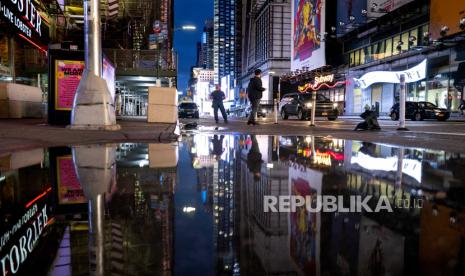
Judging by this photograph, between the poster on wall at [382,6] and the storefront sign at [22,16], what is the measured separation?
30786 mm

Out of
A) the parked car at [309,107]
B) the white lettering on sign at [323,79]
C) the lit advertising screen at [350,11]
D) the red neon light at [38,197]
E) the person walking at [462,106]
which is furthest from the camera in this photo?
the white lettering on sign at [323,79]

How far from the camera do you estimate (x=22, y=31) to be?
1759cm

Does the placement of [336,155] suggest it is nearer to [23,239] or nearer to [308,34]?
[23,239]

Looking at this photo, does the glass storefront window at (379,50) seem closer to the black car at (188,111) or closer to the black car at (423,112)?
the black car at (423,112)

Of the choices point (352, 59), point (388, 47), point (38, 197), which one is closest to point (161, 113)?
point (38, 197)

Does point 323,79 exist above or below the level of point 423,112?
above

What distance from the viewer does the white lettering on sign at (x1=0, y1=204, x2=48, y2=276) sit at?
73.6 inches

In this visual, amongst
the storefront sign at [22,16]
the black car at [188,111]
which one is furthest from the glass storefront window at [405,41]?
the storefront sign at [22,16]

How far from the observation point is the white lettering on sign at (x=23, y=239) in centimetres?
187

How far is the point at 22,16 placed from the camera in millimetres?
16906

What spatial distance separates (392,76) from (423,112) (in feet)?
34.0

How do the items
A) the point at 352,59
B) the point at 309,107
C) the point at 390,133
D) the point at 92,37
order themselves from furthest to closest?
the point at 352,59
the point at 309,107
the point at 390,133
the point at 92,37

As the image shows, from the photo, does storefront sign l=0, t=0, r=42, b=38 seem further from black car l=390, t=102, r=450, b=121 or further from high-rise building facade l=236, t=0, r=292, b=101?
high-rise building facade l=236, t=0, r=292, b=101

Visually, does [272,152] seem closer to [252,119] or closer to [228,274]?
[228,274]
